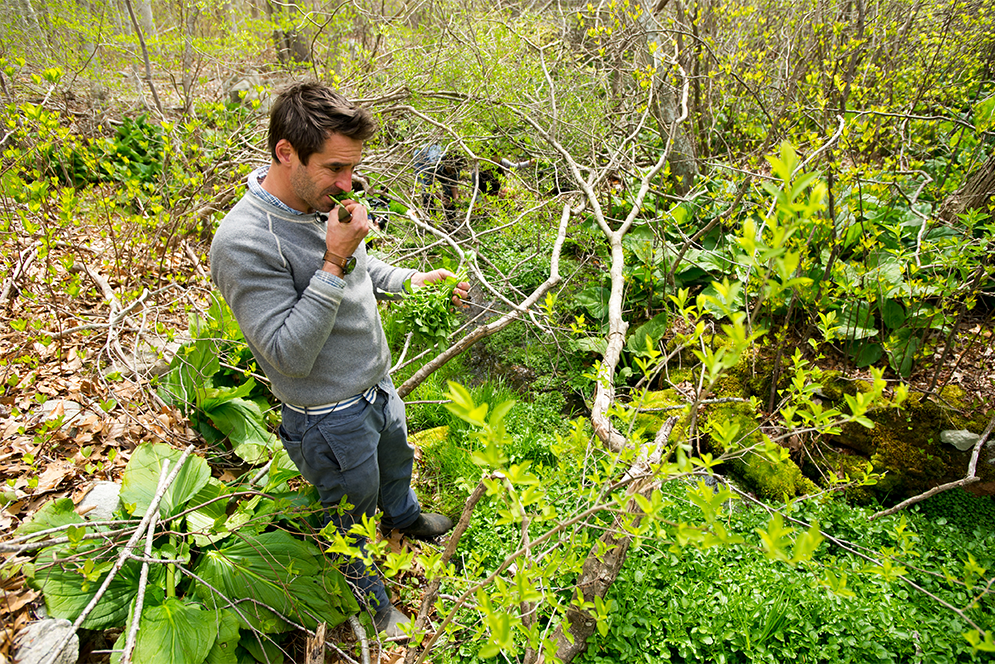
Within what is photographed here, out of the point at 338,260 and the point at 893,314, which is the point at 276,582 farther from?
the point at 893,314

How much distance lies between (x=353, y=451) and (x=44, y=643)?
1.28 meters

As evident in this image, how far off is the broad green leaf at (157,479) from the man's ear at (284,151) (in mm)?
1630

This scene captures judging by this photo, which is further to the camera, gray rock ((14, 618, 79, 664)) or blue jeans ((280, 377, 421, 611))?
blue jeans ((280, 377, 421, 611))

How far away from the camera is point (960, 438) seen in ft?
10.4

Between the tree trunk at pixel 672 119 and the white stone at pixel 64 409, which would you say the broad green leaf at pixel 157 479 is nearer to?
the white stone at pixel 64 409

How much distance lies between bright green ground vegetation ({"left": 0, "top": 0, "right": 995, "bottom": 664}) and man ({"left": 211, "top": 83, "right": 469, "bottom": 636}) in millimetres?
396

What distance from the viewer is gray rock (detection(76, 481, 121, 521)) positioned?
2381 millimetres

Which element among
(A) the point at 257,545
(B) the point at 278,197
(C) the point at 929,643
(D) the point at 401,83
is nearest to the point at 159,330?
(A) the point at 257,545

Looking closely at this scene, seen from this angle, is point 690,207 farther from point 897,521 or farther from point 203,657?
point 203,657

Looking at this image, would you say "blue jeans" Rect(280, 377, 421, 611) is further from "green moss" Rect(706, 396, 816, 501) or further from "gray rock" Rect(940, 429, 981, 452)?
"gray rock" Rect(940, 429, 981, 452)

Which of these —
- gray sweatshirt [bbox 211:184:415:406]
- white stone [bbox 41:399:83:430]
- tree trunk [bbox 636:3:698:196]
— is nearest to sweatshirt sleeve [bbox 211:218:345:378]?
gray sweatshirt [bbox 211:184:415:406]

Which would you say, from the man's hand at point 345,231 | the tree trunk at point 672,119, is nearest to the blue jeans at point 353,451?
the man's hand at point 345,231

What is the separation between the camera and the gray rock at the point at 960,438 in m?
3.15

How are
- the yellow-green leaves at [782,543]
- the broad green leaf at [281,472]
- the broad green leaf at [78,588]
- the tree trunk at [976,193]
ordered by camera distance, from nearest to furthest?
the yellow-green leaves at [782,543] < the broad green leaf at [78,588] < the broad green leaf at [281,472] < the tree trunk at [976,193]
